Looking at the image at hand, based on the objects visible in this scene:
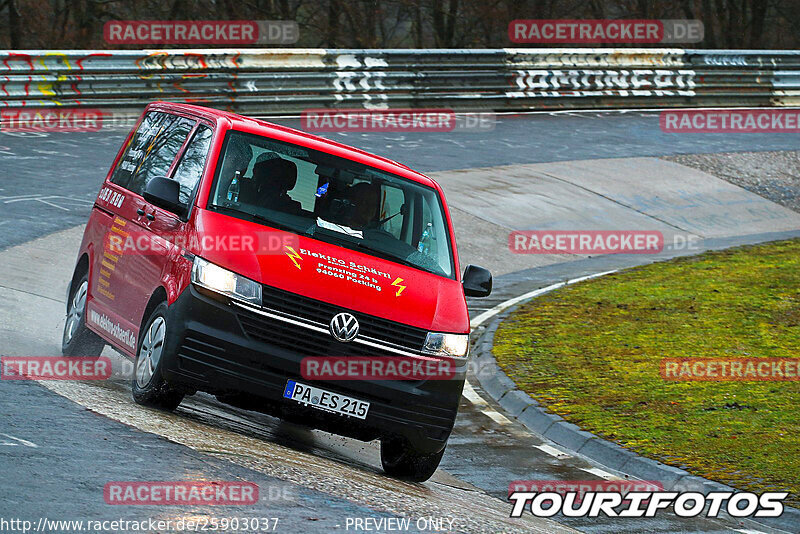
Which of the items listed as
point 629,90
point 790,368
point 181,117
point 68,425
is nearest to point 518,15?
point 629,90

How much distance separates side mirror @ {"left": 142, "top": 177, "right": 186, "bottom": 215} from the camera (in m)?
7.75

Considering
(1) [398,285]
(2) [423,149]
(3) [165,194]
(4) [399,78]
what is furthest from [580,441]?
(4) [399,78]

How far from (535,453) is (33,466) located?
4.33 meters

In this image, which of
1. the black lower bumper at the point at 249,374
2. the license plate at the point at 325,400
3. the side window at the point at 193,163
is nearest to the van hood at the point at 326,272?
the black lower bumper at the point at 249,374

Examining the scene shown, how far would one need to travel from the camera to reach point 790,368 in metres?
11.5

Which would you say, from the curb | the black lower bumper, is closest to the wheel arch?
the black lower bumper

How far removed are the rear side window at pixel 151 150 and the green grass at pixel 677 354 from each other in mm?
3901

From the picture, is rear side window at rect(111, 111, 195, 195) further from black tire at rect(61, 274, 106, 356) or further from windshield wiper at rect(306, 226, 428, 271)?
windshield wiper at rect(306, 226, 428, 271)

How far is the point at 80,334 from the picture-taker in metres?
9.38

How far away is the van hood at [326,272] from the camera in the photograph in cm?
721

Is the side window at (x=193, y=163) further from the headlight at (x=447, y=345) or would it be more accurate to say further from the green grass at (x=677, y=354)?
the green grass at (x=677, y=354)

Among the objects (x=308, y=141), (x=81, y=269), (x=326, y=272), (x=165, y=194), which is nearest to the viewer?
(x=326, y=272)

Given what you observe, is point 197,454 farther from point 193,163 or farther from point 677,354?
point 677,354

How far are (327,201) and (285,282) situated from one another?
1.08 metres
